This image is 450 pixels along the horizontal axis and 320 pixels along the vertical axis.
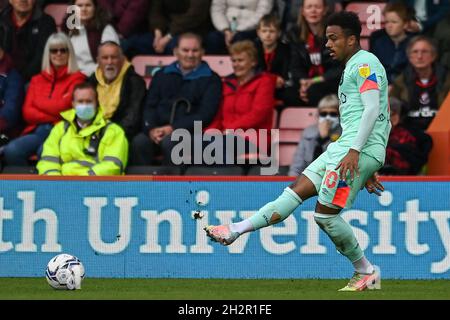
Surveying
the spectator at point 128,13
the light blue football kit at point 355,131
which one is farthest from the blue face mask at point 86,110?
the light blue football kit at point 355,131

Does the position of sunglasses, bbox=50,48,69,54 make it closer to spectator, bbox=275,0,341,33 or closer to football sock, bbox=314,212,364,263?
spectator, bbox=275,0,341,33

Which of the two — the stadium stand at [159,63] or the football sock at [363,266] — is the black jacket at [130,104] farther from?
the football sock at [363,266]

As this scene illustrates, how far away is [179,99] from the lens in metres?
13.2

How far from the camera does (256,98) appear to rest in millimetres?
13148

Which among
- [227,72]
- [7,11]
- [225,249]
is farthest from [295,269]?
[7,11]

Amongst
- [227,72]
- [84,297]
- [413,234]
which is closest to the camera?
[84,297]

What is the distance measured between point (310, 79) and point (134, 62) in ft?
7.40

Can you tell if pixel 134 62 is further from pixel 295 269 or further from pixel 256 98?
pixel 295 269

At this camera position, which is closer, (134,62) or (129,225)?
(129,225)

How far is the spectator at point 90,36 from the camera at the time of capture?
1411cm

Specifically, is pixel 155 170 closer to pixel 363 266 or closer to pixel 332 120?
pixel 332 120

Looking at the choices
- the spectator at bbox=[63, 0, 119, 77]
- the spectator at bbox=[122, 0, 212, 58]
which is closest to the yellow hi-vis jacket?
the spectator at bbox=[63, 0, 119, 77]

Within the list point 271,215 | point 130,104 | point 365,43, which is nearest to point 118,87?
point 130,104

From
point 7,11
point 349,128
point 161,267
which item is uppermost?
point 7,11
